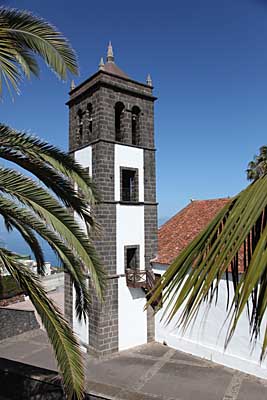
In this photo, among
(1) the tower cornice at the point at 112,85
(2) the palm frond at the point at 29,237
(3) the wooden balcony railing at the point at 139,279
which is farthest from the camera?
(3) the wooden balcony railing at the point at 139,279

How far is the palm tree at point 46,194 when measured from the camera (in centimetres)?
520

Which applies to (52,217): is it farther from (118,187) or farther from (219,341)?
(219,341)

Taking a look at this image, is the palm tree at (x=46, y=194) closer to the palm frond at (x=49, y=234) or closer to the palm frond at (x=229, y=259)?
the palm frond at (x=49, y=234)

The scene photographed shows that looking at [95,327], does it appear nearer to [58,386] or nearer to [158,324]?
[158,324]

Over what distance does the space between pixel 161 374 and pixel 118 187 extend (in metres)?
7.57

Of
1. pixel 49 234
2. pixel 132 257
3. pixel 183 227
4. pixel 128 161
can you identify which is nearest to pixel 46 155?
pixel 49 234

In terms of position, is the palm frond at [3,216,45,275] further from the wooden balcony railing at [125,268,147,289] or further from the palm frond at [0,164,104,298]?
the wooden balcony railing at [125,268,147,289]

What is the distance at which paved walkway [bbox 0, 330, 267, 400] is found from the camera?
420 inches

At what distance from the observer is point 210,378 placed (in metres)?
11.8

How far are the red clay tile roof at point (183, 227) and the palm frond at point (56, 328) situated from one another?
983 cm

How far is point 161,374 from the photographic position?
1220cm

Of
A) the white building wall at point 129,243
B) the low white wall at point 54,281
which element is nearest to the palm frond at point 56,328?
the white building wall at point 129,243

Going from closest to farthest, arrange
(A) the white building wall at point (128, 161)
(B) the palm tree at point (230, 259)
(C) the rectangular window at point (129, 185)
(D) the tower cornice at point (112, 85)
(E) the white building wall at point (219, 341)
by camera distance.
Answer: (B) the palm tree at point (230, 259)
(E) the white building wall at point (219, 341)
(D) the tower cornice at point (112, 85)
(A) the white building wall at point (128, 161)
(C) the rectangular window at point (129, 185)

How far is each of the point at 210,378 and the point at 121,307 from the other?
15.1 ft
